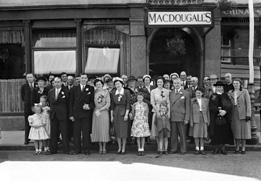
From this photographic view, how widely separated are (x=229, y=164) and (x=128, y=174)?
2.48 m

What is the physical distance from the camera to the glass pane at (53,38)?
38.9 ft

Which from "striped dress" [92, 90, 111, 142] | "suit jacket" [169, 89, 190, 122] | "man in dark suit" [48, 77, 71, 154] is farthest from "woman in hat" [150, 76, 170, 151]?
"man in dark suit" [48, 77, 71, 154]

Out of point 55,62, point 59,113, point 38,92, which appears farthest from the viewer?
point 55,62

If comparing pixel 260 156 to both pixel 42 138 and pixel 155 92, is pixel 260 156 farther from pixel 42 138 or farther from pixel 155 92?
pixel 42 138

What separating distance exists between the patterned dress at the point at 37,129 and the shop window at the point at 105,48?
3996 mm

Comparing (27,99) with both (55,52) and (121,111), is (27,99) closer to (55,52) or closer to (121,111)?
(121,111)

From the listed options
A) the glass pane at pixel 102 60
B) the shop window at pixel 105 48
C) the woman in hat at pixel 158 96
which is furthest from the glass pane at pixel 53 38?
the woman in hat at pixel 158 96

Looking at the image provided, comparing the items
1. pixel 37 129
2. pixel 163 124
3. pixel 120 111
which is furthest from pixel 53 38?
pixel 163 124

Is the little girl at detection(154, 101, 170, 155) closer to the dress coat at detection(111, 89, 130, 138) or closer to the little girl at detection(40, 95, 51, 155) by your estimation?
the dress coat at detection(111, 89, 130, 138)

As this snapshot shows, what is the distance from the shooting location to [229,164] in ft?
22.6

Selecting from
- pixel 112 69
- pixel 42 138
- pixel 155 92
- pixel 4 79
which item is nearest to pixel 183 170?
pixel 155 92

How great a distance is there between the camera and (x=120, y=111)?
26.3ft

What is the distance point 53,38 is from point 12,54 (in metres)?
1.80

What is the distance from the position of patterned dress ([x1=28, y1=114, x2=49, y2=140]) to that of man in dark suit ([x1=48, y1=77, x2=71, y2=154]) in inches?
9.6
